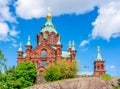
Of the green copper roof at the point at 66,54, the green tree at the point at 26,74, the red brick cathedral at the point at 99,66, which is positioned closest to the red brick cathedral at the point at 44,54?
the green copper roof at the point at 66,54

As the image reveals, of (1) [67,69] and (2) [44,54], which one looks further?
(2) [44,54]

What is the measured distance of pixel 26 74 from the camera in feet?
236

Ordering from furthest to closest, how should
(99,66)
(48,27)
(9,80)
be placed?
(48,27), (99,66), (9,80)

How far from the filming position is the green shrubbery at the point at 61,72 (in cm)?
7131

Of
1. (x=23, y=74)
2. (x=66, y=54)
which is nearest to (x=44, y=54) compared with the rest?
(x=66, y=54)

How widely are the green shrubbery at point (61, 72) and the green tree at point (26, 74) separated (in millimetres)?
2725

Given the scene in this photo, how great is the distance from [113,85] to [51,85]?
9.49 metres

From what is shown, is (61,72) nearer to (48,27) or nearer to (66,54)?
(66,54)

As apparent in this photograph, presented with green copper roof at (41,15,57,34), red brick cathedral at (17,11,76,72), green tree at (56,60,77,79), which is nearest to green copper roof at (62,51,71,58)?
red brick cathedral at (17,11,76,72)

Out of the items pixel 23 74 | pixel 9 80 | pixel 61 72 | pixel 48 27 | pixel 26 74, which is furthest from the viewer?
pixel 48 27

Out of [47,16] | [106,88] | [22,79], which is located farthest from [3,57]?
[47,16]

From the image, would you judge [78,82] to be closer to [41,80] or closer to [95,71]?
[41,80]

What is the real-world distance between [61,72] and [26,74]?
7.11m

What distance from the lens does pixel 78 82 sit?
179 ft
